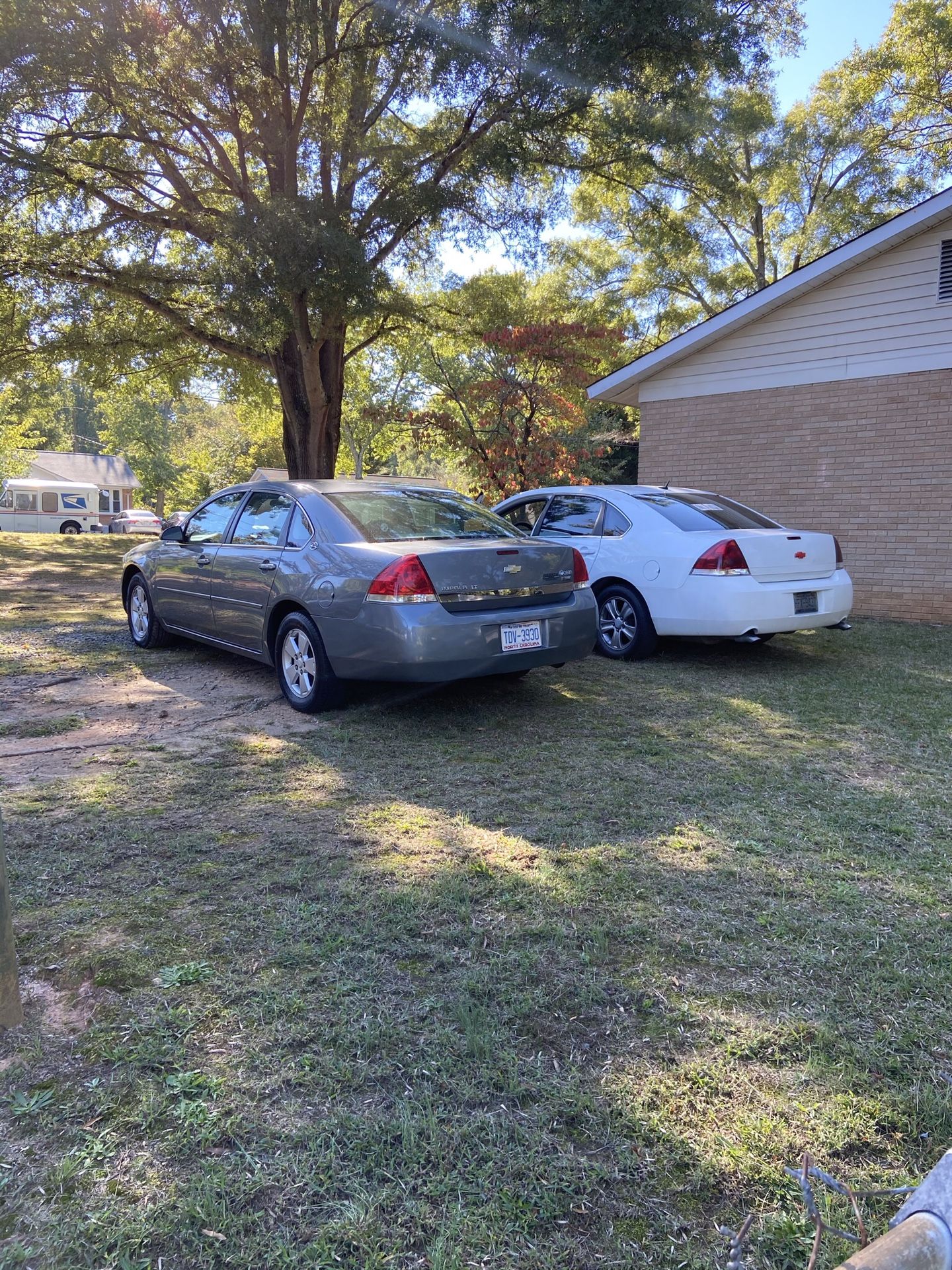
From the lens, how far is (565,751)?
459cm

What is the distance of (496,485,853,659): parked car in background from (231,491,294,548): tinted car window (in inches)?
72.1

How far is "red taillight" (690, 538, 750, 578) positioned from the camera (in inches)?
246

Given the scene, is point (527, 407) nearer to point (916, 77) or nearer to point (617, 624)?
point (617, 624)

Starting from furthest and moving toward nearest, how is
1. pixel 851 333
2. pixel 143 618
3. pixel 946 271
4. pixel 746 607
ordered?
pixel 851 333
pixel 946 271
pixel 143 618
pixel 746 607

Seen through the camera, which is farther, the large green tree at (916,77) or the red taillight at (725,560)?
the large green tree at (916,77)

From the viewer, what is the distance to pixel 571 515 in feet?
25.3

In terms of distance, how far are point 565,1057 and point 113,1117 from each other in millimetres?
1091

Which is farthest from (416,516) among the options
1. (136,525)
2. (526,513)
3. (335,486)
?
(136,525)

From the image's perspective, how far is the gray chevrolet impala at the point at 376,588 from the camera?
15.1 ft

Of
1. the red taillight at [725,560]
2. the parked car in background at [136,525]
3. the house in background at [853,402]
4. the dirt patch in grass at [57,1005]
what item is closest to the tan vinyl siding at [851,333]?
the house in background at [853,402]

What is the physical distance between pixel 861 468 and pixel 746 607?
536 cm

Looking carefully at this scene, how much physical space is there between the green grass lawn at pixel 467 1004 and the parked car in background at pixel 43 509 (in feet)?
126

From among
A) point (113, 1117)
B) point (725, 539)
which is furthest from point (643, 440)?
point (113, 1117)

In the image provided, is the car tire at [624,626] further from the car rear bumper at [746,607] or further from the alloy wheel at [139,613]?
the alloy wheel at [139,613]
